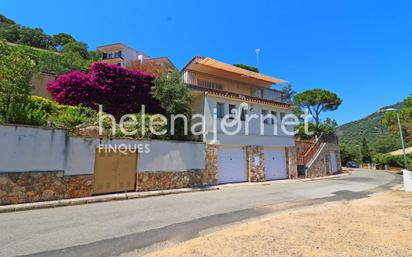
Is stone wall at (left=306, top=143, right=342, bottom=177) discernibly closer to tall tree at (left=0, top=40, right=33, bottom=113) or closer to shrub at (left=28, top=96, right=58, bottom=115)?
shrub at (left=28, top=96, right=58, bottom=115)

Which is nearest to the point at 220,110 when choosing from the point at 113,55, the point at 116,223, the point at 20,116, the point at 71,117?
the point at 71,117

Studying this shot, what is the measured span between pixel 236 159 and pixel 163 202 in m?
8.48

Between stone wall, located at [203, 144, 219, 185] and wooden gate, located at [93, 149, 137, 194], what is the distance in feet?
15.8

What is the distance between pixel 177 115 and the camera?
15055 mm

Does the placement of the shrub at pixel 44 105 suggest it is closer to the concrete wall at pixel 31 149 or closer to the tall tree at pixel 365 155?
the concrete wall at pixel 31 149

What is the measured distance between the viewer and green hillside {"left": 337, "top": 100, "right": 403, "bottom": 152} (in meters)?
59.9

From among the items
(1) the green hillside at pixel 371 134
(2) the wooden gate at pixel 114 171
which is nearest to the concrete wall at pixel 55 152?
(2) the wooden gate at pixel 114 171

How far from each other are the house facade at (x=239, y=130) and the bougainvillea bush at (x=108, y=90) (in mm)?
3372

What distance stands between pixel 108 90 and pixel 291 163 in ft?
51.2

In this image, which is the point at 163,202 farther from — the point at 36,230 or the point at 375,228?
the point at 375,228

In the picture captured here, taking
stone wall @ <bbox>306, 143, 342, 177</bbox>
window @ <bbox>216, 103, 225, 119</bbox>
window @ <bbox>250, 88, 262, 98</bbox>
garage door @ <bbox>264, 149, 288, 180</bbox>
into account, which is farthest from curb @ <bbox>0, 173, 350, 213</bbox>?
window @ <bbox>250, 88, 262, 98</bbox>

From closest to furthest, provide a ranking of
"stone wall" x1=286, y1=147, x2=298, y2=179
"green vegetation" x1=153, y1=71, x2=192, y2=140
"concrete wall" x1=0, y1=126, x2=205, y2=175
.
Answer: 1. "concrete wall" x1=0, y1=126, x2=205, y2=175
2. "green vegetation" x1=153, y1=71, x2=192, y2=140
3. "stone wall" x1=286, y1=147, x2=298, y2=179

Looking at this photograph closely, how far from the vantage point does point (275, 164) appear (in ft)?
65.3

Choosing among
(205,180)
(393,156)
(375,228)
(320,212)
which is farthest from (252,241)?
(393,156)
